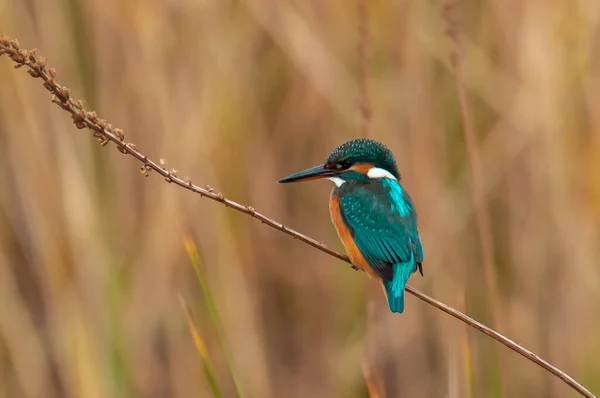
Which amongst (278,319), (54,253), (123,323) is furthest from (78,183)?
(278,319)

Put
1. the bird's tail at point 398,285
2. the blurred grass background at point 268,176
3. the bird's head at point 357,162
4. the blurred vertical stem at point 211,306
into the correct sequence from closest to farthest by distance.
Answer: the blurred vertical stem at point 211,306 < the bird's tail at point 398,285 < the bird's head at point 357,162 < the blurred grass background at point 268,176

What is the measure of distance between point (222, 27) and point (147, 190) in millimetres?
458

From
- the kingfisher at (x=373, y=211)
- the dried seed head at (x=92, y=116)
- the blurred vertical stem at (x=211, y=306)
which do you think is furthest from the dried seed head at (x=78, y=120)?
the kingfisher at (x=373, y=211)

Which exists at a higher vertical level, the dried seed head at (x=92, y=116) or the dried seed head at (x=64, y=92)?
the dried seed head at (x=92, y=116)

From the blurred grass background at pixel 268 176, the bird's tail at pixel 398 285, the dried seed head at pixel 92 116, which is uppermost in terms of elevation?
the blurred grass background at pixel 268 176

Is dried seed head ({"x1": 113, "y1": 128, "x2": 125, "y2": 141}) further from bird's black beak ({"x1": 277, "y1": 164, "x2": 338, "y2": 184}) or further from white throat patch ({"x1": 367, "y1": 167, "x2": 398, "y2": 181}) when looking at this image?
white throat patch ({"x1": 367, "y1": 167, "x2": 398, "y2": 181})

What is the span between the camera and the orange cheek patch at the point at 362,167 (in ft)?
4.29

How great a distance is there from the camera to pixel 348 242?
134cm

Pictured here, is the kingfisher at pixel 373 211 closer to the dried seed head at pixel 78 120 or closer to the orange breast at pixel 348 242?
the orange breast at pixel 348 242

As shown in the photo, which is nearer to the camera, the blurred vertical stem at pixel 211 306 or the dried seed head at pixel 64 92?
the dried seed head at pixel 64 92

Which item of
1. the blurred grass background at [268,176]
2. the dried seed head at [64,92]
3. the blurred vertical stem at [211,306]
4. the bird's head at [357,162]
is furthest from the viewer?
the blurred grass background at [268,176]

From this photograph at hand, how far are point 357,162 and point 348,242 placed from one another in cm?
15

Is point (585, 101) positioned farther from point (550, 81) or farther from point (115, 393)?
point (115, 393)

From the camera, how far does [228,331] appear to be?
6.48 feet
